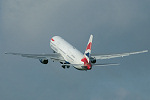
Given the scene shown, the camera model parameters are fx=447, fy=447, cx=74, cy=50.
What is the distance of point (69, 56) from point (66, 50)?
4.20 m

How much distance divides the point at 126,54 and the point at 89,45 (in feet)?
Result: 52.4

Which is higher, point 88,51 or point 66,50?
point 88,51

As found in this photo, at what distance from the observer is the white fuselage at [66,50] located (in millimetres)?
102312

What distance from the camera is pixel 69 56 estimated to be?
106625 millimetres

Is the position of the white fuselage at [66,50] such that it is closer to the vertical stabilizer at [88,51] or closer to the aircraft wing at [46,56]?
the aircraft wing at [46,56]

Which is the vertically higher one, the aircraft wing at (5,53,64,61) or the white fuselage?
the white fuselage

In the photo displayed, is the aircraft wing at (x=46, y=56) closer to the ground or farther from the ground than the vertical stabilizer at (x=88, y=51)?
closer to the ground

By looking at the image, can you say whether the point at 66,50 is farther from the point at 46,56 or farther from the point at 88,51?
the point at 88,51

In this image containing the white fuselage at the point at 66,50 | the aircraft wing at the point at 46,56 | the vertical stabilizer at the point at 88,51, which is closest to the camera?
the vertical stabilizer at the point at 88,51

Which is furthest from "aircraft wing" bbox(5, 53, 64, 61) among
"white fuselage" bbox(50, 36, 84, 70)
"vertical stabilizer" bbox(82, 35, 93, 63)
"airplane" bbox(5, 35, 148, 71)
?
"vertical stabilizer" bbox(82, 35, 93, 63)

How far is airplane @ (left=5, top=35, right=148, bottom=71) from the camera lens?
Answer: 9675 cm

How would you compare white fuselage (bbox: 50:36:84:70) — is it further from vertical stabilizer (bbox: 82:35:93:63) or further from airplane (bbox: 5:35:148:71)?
vertical stabilizer (bbox: 82:35:93:63)

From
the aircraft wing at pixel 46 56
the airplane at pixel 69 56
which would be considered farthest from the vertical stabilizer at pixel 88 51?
the aircraft wing at pixel 46 56

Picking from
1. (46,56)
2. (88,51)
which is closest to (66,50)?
(46,56)
